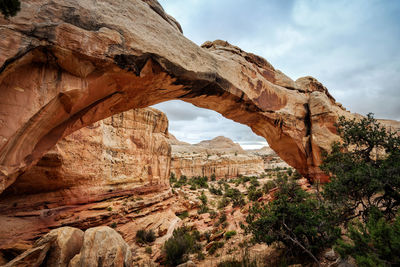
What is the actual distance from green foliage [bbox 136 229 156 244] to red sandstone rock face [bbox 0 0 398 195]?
6.89m

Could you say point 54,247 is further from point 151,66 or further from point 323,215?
point 323,215

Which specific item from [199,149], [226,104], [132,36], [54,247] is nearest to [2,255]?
[54,247]

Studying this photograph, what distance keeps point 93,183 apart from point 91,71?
23.1 ft

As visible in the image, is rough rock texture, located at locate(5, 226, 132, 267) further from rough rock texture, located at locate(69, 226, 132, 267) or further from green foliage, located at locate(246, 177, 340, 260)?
green foliage, located at locate(246, 177, 340, 260)

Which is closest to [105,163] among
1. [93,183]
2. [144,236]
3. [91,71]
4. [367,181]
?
[93,183]

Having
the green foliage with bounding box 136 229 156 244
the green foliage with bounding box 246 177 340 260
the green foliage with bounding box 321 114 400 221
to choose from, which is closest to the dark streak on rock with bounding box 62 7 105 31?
the green foliage with bounding box 246 177 340 260

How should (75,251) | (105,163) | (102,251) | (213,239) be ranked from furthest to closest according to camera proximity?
(105,163) → (213,239) → (75,251) → (102,251)

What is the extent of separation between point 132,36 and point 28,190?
25.5 ft

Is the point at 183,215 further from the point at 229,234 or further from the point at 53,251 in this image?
the point at 53,251

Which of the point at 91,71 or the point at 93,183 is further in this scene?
the point at 93,183

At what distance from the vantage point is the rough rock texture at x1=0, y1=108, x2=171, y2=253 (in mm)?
6727

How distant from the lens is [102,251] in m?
4.34

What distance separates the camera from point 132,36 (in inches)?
170

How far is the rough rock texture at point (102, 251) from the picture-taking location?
4090mm
